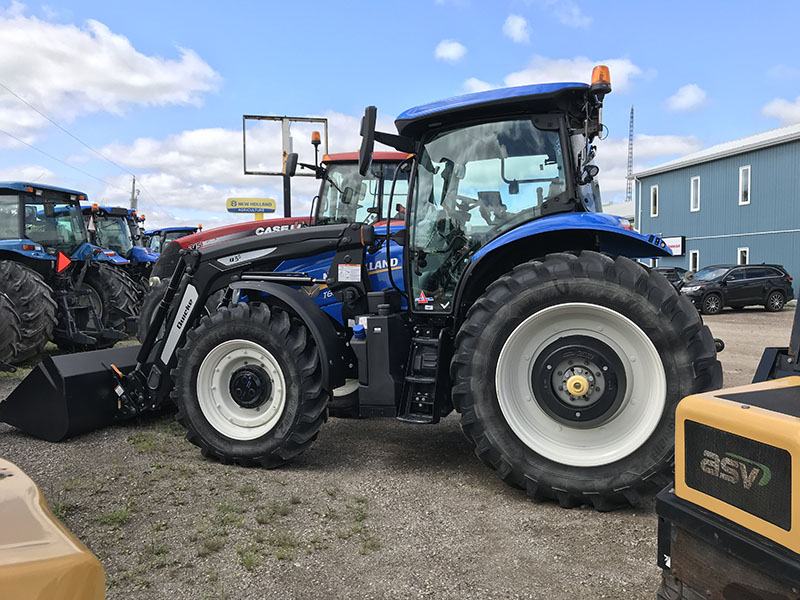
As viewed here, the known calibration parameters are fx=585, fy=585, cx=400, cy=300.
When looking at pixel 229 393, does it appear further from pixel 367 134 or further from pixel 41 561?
pixel 41 561

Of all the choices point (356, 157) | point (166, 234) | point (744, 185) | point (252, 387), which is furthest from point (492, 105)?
point (744, 185)

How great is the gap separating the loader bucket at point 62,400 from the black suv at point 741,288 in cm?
1665

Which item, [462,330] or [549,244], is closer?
[462,330]

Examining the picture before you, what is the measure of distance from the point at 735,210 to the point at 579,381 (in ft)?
81.3

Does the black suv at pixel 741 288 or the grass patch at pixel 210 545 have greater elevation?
the black suv at pixel 741 288

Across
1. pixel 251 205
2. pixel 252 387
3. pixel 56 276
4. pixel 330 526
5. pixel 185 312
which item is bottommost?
pixel 330 526

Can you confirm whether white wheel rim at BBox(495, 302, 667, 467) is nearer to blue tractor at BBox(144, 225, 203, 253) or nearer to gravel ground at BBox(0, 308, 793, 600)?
gravel ground at BBox(0, 308, 793, 600)

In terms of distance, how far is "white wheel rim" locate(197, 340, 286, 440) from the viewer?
408 centimetres

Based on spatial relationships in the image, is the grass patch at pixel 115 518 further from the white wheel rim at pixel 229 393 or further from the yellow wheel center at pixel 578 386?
the yellow wheel center at pixel 578 386

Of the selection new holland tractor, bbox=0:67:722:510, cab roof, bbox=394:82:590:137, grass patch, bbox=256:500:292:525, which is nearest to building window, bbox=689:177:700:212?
new holland tractor, bbox=0:67:722:510

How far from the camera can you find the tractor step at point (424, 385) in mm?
3854

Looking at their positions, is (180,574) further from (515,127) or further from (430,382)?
(515,127)

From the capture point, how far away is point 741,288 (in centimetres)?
1747

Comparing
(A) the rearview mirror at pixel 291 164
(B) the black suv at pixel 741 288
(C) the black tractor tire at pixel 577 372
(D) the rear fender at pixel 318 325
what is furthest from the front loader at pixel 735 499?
(B) the black suv at pixel 741 288
